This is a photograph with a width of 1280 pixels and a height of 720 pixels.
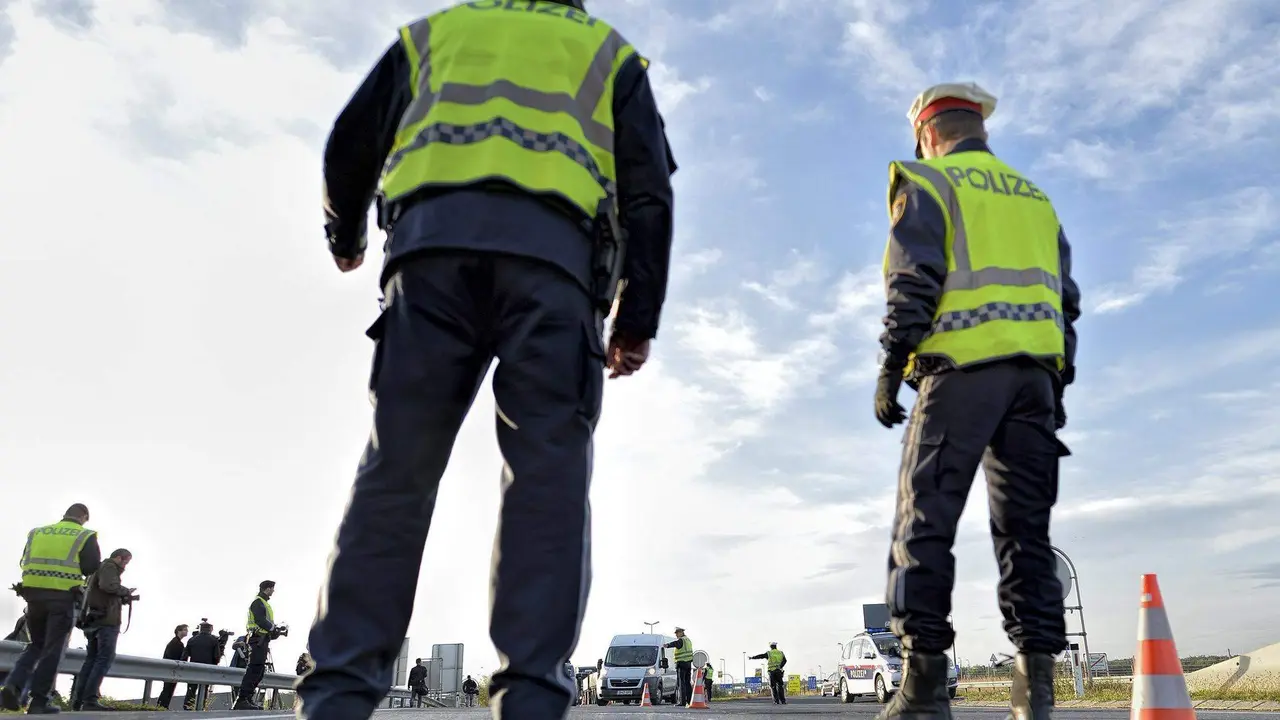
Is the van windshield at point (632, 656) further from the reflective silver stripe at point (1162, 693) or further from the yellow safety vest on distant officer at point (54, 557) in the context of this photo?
the reflective silver stripe at point (1162, 693)

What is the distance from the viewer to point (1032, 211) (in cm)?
374

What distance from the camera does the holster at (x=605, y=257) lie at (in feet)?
7.43

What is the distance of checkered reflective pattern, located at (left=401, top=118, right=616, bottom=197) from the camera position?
89.2 inches

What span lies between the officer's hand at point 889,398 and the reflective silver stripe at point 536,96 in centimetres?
169

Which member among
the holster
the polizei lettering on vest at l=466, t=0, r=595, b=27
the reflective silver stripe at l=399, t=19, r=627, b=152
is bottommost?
the holster

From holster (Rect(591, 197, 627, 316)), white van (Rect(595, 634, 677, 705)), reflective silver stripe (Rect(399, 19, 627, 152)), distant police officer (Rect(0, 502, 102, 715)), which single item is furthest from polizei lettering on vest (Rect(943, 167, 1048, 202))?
white van (Rect(595, 634, 677, 705))

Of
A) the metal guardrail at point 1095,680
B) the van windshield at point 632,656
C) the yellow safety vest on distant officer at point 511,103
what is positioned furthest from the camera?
the van windshield at point 632,656

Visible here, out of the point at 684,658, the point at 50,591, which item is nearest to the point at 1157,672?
the point at 50,591

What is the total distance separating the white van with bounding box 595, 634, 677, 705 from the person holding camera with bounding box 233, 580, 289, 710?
18.0 m

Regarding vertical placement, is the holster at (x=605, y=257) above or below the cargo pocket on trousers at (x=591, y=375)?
above

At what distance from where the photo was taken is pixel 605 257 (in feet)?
7.50

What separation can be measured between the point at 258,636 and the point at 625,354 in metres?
13.5

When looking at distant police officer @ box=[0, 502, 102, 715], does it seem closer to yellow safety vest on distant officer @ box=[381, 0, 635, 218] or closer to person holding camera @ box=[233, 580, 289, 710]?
person holding camera @ box=[233, 580, 289, 710]

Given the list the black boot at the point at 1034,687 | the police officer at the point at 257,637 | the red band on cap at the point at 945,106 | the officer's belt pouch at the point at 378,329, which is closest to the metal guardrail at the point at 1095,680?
the black boot at the point at 1034,687
